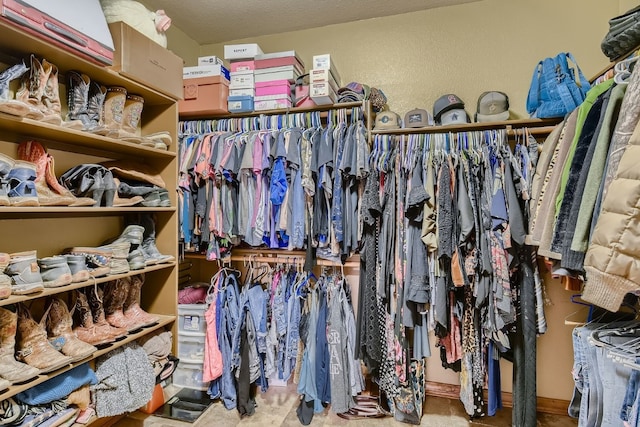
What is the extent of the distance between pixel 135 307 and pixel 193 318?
447 millimetres

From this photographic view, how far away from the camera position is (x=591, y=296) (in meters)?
0.99

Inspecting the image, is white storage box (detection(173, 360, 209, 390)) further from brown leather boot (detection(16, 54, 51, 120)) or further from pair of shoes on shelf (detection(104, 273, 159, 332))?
brown leather boot (detection(16, 54, 51, 120))

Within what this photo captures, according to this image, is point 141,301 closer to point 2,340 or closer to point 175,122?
point 2,340

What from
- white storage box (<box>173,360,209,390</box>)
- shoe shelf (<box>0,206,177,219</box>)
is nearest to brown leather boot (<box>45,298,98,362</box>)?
shoe shelf (<box>0,206,177,219</box>)

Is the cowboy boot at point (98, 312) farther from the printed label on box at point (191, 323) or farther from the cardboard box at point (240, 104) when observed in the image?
the cardboard box at point (240, 104)

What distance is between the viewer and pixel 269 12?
2.39 metres

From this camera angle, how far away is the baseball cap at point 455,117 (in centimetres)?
207

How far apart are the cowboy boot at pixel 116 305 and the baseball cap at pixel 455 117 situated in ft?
6.95

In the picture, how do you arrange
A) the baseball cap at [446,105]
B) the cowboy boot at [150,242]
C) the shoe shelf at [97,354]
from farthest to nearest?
the baseball cap at [446,105] → the cowboy boot at [150,242] → the shoe shelf at [97,354]

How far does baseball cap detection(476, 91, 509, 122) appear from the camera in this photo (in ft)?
6.60

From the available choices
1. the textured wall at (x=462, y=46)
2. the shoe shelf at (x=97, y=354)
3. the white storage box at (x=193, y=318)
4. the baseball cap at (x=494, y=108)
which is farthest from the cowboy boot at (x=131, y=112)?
the baseball cap at (x=494, y=108)

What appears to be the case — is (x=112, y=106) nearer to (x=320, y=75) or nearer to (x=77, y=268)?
(x=77, y=268)

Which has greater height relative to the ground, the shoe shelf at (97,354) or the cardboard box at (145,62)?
the cardboard box at (145,62)

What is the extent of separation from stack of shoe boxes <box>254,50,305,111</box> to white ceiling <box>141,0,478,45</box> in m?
0.35
